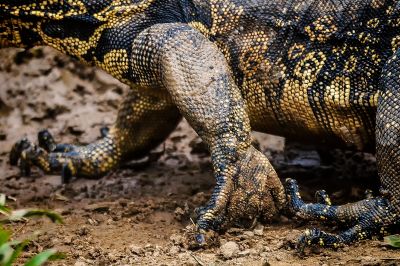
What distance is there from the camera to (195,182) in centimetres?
658

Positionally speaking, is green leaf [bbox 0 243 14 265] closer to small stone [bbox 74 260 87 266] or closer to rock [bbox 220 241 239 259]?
small stone [bbox 74 260 87 266]

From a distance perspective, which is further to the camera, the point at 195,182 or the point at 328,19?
the point at 195,182

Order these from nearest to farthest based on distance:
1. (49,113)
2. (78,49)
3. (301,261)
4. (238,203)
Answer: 1. (301,261)
2. (238,203)
3. (78,49)
4. (49,113)

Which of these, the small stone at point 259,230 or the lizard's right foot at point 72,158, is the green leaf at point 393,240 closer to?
the small stone at point 259,230

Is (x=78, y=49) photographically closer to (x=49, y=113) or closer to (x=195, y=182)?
(x=195, y=182)

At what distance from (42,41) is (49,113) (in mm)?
2533

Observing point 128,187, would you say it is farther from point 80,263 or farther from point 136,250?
point 80,263

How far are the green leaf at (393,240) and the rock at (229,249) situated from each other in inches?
40.1

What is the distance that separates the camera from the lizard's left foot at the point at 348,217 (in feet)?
15.4

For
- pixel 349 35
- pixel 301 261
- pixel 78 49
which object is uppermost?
pixel 349 35

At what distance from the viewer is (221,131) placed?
193 inches

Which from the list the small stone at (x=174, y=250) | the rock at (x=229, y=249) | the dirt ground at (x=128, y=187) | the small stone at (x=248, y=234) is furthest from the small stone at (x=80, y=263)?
the small stone at (x=248, y=234)

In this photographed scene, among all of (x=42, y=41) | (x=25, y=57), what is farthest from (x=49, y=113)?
(x=42, y=41)

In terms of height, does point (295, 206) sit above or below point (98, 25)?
below
